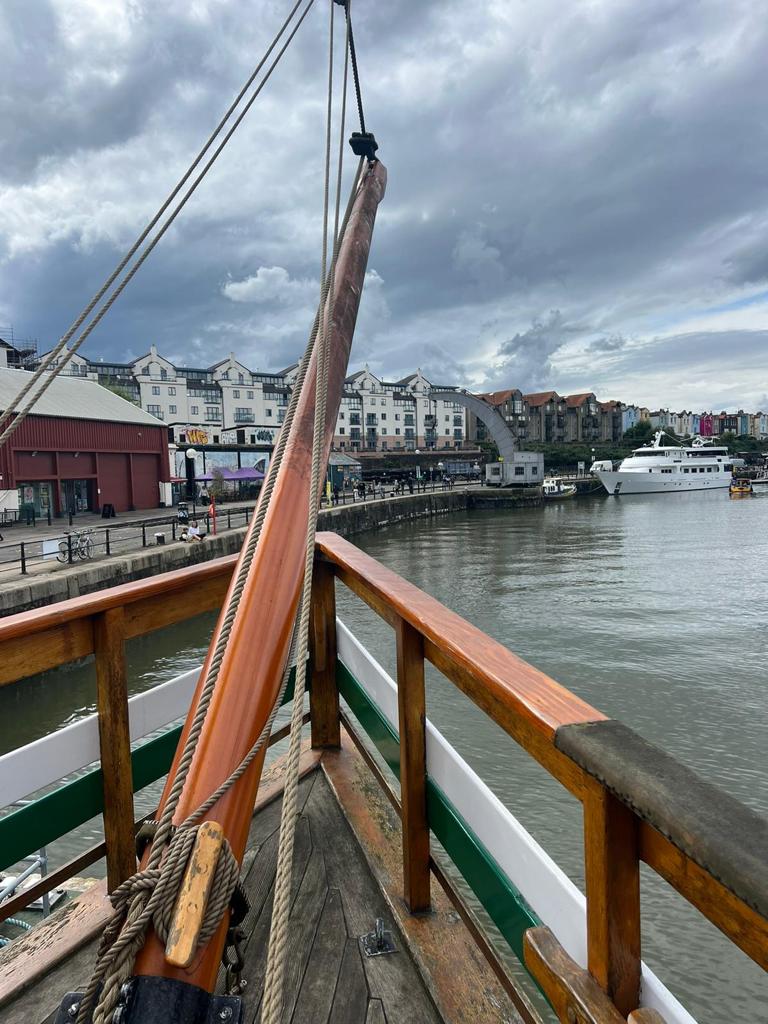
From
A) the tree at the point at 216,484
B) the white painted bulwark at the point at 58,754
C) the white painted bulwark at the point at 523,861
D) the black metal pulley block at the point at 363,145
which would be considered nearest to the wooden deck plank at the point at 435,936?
the white painted bulwark at the point at 523,861

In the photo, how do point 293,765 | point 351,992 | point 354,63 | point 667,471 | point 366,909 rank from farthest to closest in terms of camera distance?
point 667,471 < point 354,63 < point 366,909 < point 351,992 < point 293,765

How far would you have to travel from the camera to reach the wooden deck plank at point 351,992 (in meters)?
1.69

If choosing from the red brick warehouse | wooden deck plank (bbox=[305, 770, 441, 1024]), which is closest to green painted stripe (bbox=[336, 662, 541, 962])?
wooden deck plank (bbox=[305, 770, 441, 1024])

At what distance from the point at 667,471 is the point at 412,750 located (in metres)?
63.9

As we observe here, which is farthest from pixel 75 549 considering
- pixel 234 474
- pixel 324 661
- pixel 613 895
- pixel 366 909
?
pixel 234 474

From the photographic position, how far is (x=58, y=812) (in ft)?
6.47

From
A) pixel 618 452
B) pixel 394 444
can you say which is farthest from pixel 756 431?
pixel 394 444

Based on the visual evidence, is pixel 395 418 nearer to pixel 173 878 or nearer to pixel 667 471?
pixel 667 471

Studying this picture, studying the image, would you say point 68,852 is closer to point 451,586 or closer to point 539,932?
point 539,932

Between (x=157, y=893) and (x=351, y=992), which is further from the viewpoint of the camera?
(x=351, y=992)

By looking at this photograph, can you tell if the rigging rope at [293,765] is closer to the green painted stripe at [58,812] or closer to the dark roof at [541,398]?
the green painted stripe at [58,812]

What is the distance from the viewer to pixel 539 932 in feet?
3.73

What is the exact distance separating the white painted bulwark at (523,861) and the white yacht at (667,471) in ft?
199

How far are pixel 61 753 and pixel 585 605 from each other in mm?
14456
